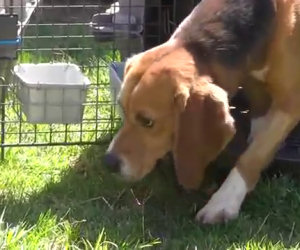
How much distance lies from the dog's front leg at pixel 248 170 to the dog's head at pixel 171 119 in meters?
0.20

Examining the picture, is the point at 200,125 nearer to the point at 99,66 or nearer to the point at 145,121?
the point at 145,121

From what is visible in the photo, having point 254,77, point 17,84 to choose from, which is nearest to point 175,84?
point 254,77

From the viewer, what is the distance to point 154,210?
3.62 m

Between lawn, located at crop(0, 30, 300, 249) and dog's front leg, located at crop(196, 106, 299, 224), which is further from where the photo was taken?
dog's front leg, located at crop(196, 106, 299, 224)

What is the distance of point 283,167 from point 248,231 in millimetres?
662

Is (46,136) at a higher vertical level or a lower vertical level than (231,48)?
lower

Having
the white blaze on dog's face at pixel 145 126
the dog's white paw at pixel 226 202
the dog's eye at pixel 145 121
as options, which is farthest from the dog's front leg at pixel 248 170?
the dog's eye at pixel 145 121

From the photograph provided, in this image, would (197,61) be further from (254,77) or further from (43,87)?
(43,87)

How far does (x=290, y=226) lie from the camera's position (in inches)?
140

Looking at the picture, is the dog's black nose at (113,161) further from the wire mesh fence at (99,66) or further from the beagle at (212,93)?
the wire mesh fence at (99,66)

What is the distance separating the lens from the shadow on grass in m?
3.37

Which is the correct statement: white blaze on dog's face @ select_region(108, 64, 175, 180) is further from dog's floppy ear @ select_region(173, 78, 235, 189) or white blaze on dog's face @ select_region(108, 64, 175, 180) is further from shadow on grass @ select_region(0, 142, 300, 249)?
shadow on grass @ select_region(0, 142, 300, 249)

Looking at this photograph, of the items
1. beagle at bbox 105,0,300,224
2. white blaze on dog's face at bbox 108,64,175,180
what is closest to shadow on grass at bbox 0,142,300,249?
beagle at bbox 105,0,300,224

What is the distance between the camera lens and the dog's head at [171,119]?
3.29m
